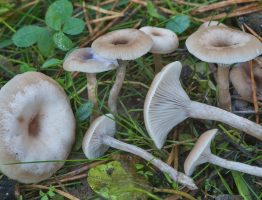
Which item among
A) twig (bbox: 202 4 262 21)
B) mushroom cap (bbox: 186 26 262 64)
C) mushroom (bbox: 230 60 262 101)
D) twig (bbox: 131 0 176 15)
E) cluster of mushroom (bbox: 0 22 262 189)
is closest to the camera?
mushroom cap (bbox: 186 26 262 64)

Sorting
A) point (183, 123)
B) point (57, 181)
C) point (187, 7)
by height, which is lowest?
point (57, 181)

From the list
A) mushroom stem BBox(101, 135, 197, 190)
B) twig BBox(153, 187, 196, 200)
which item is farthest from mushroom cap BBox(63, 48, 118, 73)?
twig BBox(153, 187, 196, 200)

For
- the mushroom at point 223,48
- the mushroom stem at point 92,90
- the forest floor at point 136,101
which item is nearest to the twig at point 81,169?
the forest floor at point 136,101

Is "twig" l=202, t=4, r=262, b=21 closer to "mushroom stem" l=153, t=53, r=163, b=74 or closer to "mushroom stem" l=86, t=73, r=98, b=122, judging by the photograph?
"mushroom stem" l=153, t=53, r=163, b=74

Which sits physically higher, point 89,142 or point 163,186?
point 89,142

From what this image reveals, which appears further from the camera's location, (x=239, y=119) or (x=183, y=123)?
(x=183, y=123)

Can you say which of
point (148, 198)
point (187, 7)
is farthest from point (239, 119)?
point (187, 7)

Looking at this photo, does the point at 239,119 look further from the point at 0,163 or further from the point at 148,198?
the point at 0,163

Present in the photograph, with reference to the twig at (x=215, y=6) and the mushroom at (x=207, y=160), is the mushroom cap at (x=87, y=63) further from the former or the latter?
the twig at (x=215, y=6)
